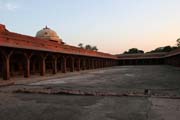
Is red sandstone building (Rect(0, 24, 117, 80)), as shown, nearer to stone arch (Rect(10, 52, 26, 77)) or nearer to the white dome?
stone arch (Rect(10, 52, 26, 77))

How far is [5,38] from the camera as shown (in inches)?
526

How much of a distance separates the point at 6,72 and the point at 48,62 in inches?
501

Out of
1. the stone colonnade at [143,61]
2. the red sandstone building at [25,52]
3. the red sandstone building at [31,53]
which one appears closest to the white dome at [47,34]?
the red sandstone building at [31,53]

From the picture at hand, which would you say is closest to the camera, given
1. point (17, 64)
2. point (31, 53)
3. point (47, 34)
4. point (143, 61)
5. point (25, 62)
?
point (25, 62)

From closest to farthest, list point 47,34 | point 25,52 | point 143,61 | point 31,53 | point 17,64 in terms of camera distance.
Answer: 1. point 25,52
2. point 31,53
3. point 17,64
4. point 47,34
5. point 143,61

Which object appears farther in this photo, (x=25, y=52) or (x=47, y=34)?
(x=47, y=34)

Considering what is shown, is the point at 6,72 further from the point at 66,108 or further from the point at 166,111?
the point at 166,111

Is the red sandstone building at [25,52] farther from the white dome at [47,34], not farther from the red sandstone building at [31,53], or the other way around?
the white dome at [47,34]

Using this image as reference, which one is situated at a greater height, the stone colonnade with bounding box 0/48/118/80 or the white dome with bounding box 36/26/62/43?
the white dome with bounding box 36/26/62/43

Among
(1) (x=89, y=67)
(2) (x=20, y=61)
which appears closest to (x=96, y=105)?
(2) (x=20, y=61)

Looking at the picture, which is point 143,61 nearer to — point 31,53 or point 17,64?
point 17,64

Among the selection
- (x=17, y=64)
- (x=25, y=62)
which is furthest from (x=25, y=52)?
(x=17, y=64)

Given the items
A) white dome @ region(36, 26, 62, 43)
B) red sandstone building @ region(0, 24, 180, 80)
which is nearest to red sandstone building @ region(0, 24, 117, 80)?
red sandstone building @ region(0, 24, 180, 80)

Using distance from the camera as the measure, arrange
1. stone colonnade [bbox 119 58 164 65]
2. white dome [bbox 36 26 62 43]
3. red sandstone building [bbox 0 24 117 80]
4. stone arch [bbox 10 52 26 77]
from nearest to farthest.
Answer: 1. red sandstone building [bbox 0 24 117 80]
2. stone arch [bbox 10 52 26 77]
3. white dome [bbox 36 26 62 43]
4. stone colonnade [bbox 119 58 164 65]
